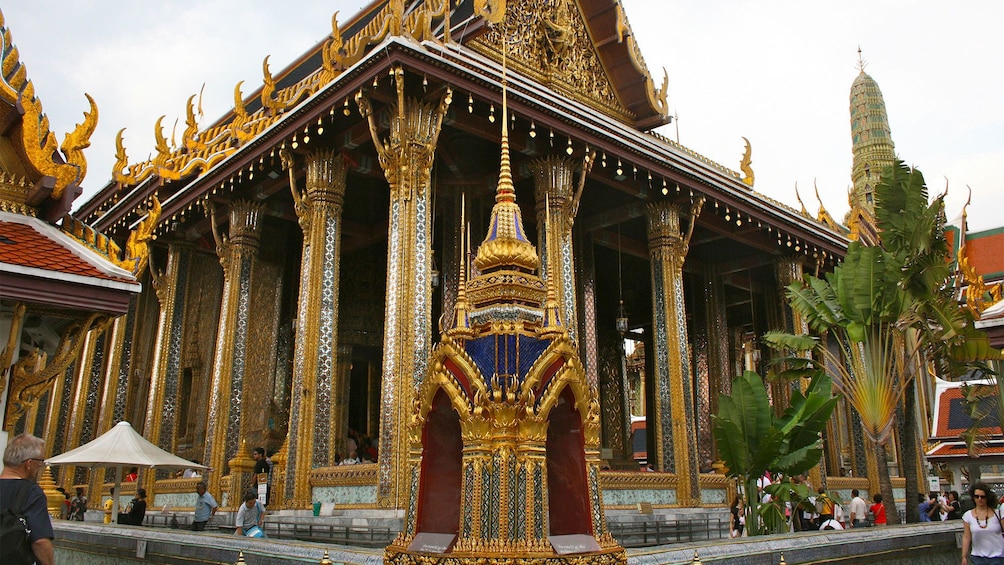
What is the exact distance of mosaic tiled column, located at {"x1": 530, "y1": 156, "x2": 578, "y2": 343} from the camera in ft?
36.4

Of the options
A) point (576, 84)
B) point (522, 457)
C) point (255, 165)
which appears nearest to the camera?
point (522, 457)

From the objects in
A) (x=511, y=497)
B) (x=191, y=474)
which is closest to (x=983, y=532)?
(x=511, y=497)

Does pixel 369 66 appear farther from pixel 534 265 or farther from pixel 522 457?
pixel 522 457

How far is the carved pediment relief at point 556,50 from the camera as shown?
1352 centimetres

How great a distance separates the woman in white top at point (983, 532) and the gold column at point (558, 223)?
575cm

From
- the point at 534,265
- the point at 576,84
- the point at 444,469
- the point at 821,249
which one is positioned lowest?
the point at 444,469

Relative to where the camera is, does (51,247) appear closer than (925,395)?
Yes

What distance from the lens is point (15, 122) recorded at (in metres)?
5.33

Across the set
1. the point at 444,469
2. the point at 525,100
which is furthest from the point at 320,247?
the point at 444,469

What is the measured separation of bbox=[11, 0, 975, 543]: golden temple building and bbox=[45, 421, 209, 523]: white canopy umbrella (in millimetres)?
1599

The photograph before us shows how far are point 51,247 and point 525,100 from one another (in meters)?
6.59

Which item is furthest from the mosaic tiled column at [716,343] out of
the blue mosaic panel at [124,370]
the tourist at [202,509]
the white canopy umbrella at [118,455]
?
the blue mosaic panel at [124,370]

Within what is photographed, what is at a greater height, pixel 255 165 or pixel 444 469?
pixel 255 165

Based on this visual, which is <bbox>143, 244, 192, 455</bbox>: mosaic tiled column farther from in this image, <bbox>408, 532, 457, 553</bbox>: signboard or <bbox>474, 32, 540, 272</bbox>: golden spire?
<bbox>474, 32, 540, 272</bbox>: golden spire
